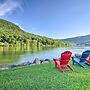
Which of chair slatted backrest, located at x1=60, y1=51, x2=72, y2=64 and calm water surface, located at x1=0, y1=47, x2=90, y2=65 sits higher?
chair slatted backrest, located at x1=60, y1=51, x2=72, y2=64

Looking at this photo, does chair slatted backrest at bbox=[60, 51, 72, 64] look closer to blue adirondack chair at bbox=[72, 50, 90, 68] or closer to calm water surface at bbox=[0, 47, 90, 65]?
blue adirondack chair at bbox=[72, 50, 90, 68]

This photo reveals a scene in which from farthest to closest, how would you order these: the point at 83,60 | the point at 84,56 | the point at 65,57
A: the point at 83,60, the point at 84,56, the point at 65,57

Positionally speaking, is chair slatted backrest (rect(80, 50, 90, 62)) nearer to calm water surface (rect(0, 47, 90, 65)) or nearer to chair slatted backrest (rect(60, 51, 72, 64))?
chair slatted backrest (rect(60, 51, 72, 64))

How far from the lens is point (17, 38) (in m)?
133

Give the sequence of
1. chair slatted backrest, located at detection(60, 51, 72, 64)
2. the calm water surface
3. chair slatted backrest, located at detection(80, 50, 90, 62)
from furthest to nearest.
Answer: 1. the calm water surface
2. chair slatted backrest, located at detection(80, 50, 90, 62)
3. chair slatted backrest, located at detection(60, 51, 72, 64)

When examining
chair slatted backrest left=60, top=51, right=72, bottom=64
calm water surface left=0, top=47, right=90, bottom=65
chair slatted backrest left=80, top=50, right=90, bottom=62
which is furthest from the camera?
calm water surface left=0, top=47, right=90, bottom=65

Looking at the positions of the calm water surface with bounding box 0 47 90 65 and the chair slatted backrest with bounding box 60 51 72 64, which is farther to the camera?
the calm water surface with bounding box 0 47 90 65

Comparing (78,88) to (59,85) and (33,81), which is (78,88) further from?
(33,81)

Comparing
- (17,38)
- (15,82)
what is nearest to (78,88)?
(15,82)

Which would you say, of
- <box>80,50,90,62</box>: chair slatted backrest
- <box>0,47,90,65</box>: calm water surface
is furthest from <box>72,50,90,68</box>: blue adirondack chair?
<box>0,47,90,65</box>: calm water surface

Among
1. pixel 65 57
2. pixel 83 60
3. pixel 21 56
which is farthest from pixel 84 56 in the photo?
pixel 21 56

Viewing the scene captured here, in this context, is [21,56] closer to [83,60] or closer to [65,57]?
[83,60]

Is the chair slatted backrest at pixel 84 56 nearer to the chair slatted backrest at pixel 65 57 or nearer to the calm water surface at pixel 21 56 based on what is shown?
the chair slatted backrest at pixel 65 57

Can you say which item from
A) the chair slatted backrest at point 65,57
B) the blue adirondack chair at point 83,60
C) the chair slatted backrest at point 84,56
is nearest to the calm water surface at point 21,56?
the blue adirondack chair at point 83,60
